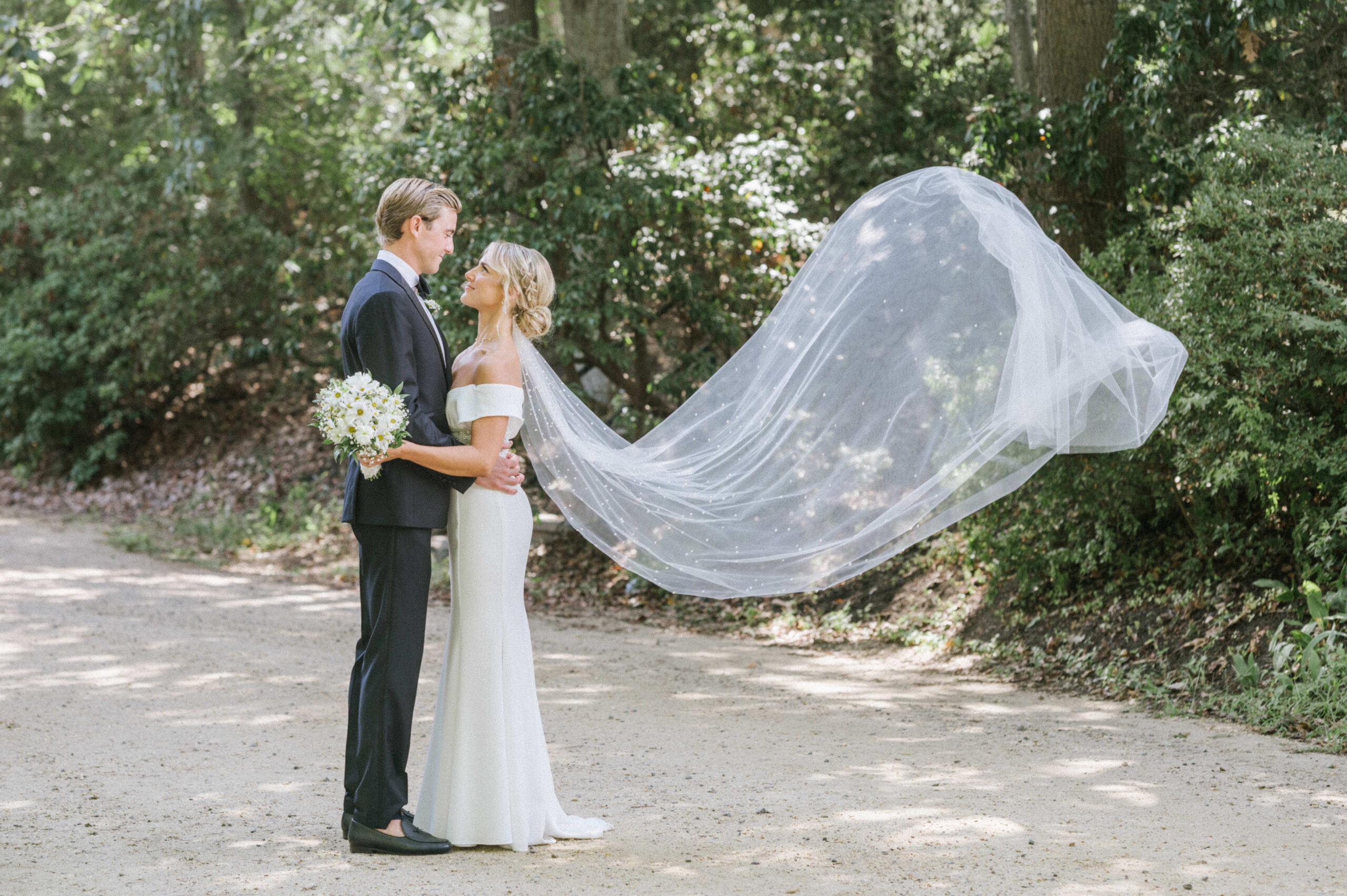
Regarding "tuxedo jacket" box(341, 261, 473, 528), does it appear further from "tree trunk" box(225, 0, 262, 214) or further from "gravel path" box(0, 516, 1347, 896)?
"tree trunk" box(225, 0, 262, 214)

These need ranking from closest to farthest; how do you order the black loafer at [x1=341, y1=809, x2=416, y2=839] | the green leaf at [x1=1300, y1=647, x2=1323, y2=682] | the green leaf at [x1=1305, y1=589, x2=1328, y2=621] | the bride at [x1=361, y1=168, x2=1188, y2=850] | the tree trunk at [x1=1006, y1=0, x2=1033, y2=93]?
the black loafer at [x1=341, y1=809, x2=416, y2=839] → the bride at [x1=361, y1=168, x2=1188, y2=850] → the green leaf at [x1=1300, y1=647, x2=1323, y2=682] → the green leaf at [x1=1305, y1=589, x2=1328, y2=621] → the tree trunk at [x1=1006, y1=0, x2=1033, y2=93]

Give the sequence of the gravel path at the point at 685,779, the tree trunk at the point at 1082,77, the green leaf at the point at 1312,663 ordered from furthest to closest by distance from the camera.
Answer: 1. the tree trunk at the point at 1082,77
2. the green leaf at the point at 1312,663
3. the gravel path at the point at 685,779

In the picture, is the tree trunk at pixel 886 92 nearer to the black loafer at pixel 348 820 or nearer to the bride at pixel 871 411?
the bride at pixel 871 411

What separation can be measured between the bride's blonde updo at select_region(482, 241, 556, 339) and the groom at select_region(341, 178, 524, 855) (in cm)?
26

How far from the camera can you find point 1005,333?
16.3 ft

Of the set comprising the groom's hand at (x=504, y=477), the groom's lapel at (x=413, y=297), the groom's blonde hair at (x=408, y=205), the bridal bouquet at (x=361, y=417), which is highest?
the groom's blonde hair at (x=408, y=205)

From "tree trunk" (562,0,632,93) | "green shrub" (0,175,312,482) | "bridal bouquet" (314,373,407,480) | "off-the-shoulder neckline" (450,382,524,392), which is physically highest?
"tree trunk" (562,0,632,93)

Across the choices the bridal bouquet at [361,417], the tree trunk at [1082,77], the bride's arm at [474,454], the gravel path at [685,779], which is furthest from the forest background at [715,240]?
the bridal bouquet at [361,417]

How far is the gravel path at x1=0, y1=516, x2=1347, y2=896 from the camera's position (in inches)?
162

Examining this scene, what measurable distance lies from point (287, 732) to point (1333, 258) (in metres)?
6.03

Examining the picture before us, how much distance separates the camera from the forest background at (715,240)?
692 cm

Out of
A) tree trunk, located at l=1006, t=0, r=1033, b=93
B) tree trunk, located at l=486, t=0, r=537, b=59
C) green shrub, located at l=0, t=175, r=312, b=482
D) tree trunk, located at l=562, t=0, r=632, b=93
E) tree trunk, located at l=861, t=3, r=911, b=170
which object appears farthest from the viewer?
green shrub, located at l=0, t=175, r=312, b=482

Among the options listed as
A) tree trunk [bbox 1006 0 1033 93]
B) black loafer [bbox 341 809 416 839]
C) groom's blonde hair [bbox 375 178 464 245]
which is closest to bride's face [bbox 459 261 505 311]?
groom's blonde hair [bbox 375 178 464 245]

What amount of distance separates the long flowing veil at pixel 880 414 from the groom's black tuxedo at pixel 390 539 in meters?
0.57
